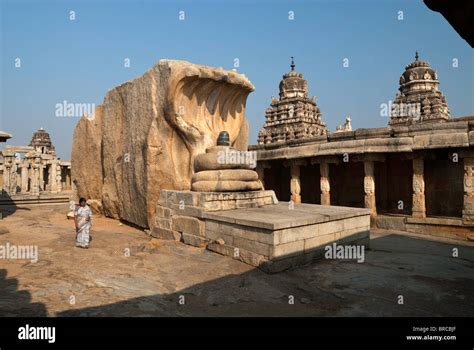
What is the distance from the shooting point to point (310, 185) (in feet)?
43.6

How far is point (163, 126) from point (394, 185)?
27.7ft

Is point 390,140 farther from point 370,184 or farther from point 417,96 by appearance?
point 417,96

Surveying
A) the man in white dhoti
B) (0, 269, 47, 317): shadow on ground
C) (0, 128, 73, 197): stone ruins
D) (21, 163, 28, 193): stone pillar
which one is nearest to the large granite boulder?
the man in white dhoti

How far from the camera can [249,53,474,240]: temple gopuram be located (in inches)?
324

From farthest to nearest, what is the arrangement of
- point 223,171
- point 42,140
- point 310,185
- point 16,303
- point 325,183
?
point 42,140 → point 310,185 → point 325,183 → point 223,171 → point 16,303

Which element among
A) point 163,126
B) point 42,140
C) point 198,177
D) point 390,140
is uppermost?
point 42,140

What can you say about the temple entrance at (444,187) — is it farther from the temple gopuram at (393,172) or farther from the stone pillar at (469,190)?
the stone pillar at (469,190)

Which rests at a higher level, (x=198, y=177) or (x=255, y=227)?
(x=198, y=177)

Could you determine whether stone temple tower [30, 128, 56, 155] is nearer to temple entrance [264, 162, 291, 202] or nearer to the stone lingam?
temple entrance [264, 162, 291, 202]

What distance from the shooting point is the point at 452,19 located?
222cm

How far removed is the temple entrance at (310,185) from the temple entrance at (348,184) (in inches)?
28.4

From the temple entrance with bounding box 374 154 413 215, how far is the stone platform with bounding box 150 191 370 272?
17.6 feet

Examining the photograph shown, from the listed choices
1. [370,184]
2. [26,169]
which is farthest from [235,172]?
[26,169]
